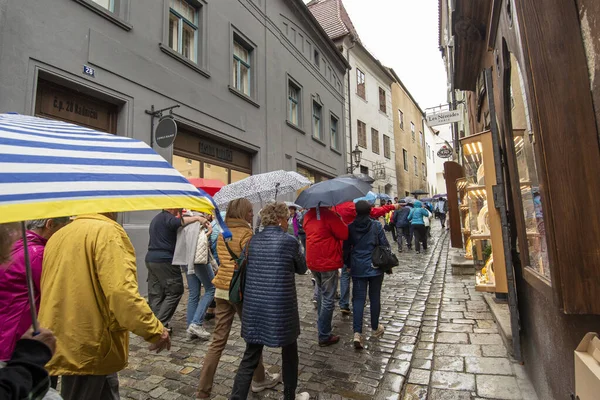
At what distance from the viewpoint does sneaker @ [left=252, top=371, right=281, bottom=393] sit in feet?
10.5

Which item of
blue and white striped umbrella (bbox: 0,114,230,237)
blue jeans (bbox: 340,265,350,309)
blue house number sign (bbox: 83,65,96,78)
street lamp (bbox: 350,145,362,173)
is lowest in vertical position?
blue jeans (bbox: 340,265,350,309)

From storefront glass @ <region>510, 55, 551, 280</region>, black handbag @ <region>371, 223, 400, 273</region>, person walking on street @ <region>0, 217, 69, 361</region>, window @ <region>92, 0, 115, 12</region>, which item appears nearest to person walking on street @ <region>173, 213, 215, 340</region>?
black handbag @ <region>371, 223, 400, 273</region>

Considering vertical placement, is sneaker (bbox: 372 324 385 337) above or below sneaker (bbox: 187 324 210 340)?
below

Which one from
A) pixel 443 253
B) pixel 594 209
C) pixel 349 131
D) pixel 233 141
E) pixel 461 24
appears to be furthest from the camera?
pixel 349 131

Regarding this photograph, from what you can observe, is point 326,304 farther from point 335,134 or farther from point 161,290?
point 335,134

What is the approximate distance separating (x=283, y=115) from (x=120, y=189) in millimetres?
12115

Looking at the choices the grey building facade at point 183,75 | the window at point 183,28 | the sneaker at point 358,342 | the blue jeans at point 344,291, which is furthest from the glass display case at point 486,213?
the window at point 183,28

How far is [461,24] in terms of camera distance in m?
4.22

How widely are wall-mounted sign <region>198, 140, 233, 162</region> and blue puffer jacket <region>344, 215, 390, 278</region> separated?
609cm

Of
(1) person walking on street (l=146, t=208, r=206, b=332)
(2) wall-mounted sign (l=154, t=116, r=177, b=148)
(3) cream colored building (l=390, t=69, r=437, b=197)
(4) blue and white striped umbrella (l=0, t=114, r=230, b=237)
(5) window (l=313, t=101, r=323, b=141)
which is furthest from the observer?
(3) cream colored building (l=390, t=69, r=437, b=197)

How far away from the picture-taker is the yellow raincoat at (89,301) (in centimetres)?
192

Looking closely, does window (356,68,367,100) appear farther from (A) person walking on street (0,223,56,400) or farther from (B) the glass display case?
(A) person walking on street (0,223,56,400)

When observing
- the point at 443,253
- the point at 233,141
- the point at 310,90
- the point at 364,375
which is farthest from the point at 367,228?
the point at 310,90

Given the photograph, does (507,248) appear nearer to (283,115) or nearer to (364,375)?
(364,375)
